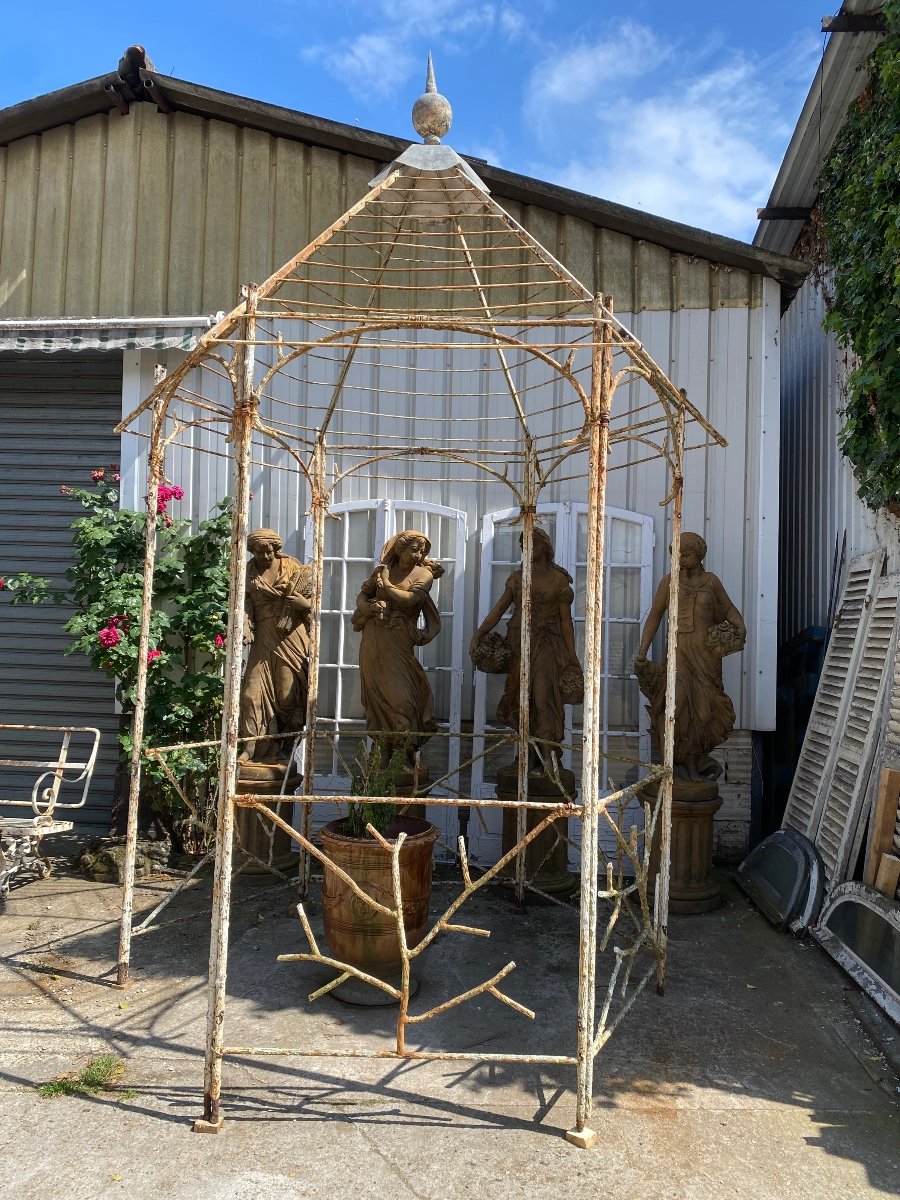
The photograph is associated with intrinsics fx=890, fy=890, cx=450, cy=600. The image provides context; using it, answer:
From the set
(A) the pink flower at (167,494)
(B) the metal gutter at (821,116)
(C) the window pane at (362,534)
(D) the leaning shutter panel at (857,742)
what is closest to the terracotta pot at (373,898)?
(D) the leaning shutter panel at (857,742)

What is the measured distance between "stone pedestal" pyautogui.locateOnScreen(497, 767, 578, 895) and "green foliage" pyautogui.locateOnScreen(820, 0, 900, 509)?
2.72m

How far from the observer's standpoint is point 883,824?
4656mm

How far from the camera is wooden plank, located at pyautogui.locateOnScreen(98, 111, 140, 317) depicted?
23.5 feet

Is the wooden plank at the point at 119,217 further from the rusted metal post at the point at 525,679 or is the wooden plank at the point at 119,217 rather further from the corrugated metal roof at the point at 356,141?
the rusted metal post at the point at 525,679

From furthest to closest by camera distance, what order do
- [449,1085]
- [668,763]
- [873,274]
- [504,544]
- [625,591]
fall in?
[504,544], [625,591], [873,274], [668,763], [449,1085]

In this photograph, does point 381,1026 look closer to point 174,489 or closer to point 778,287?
point 174,489

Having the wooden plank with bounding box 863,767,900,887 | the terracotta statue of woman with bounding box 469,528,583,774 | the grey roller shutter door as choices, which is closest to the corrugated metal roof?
the grey roller shutter door

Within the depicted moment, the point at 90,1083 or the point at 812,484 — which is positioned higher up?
the point at 812,484

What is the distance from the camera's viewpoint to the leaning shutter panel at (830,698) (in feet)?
18.4

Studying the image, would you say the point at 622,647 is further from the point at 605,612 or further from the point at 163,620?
the point at 163,620

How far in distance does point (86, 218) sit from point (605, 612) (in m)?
5.24

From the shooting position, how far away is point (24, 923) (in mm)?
5168

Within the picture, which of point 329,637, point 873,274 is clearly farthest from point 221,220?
point 873,274

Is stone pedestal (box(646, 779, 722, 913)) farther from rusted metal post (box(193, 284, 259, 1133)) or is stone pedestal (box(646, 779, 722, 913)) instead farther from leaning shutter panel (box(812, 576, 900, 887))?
rusted metal post (box(193, 284, 259, 1133))
